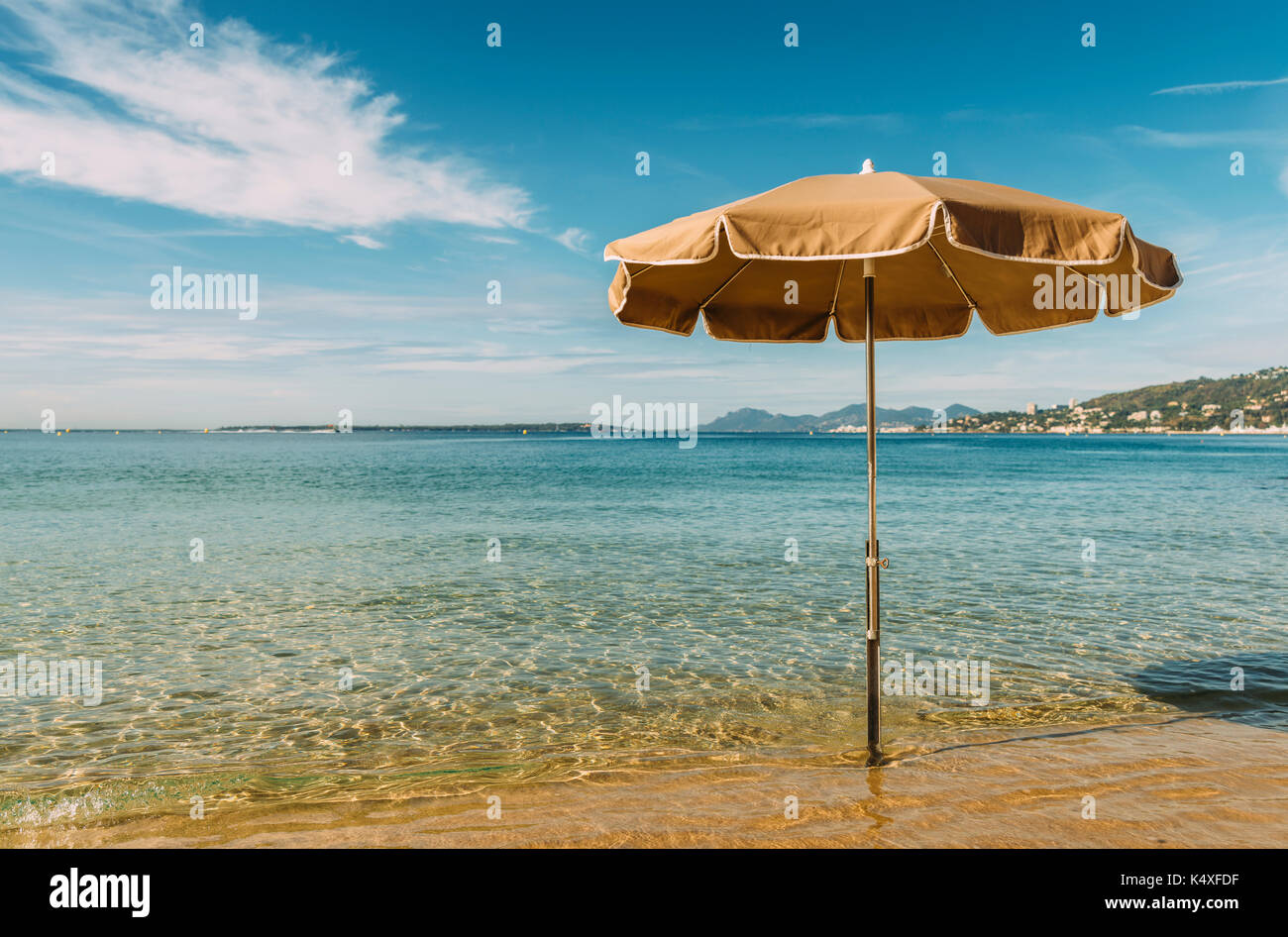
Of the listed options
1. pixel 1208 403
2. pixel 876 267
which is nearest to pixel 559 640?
pixel 876 267

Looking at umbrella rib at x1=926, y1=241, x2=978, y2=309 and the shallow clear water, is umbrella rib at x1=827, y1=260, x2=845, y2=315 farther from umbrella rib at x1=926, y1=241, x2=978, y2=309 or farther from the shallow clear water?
the shallow clear water

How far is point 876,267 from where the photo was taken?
5.71m

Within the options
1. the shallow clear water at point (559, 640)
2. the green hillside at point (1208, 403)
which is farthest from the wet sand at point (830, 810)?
the green hillside at point (1208, 403)

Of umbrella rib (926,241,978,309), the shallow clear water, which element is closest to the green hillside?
the shallow clear water

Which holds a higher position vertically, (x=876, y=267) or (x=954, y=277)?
(x=876, y=267)

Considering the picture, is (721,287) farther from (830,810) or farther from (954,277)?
(830,810)

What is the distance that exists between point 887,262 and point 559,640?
5849 millimetres

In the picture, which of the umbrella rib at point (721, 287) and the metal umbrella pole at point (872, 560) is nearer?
the metal umbrella pole at point (872, 560)

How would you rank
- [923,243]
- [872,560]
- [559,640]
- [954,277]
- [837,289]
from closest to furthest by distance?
[923,243] → [872,560] → [954,277] → [837,289] → [559,640]

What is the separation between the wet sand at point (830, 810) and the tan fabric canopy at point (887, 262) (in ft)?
10.3

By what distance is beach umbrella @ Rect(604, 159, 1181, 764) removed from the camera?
145 inches

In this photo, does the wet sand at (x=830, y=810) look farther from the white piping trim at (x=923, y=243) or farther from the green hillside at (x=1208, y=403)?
the green hillside at (x=1208, y=403)

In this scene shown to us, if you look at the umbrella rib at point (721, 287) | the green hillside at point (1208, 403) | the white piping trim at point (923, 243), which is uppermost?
the green hillside at point (1208, 403)

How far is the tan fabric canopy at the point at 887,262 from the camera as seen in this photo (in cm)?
367
